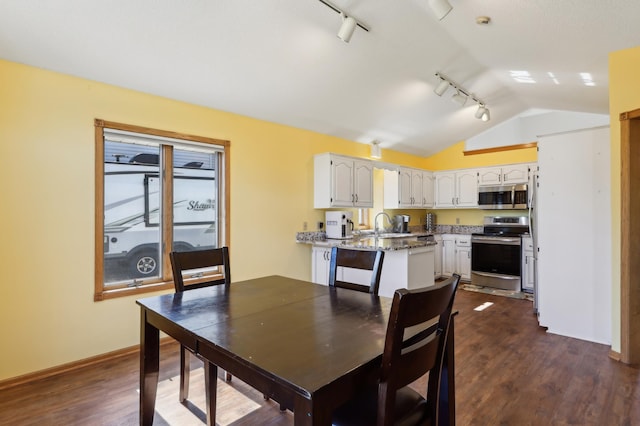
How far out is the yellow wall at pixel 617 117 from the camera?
105 inches

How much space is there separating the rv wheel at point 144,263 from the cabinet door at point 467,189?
196 inches

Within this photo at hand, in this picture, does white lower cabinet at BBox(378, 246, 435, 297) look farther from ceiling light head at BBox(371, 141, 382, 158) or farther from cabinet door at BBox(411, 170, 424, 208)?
cabinet door at BBox(411, 170, 424, 208)

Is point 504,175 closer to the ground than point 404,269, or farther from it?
farther from it

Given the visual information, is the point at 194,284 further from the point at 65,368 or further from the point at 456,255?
the point at 456,255

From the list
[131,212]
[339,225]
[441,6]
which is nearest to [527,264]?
[339,225]

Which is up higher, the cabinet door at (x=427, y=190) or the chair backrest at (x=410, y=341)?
the cabinet door at (x=427, y=190)

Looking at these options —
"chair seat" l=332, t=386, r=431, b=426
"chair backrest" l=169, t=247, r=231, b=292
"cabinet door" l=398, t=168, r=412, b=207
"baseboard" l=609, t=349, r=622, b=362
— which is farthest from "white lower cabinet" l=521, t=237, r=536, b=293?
"chair backrest" l=169, t=247, r=231, b=292

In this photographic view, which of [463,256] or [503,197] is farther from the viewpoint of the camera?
[463,256]

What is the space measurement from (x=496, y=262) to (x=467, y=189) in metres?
1.39

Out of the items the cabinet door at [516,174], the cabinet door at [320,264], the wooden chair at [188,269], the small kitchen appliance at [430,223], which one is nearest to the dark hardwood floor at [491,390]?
the wooden chair at [188,269]

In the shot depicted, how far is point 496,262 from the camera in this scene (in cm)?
520

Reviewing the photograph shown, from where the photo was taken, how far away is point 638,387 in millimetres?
2283

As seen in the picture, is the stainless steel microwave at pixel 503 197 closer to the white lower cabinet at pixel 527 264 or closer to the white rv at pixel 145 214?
the white lower cabinet at pixel 527 264

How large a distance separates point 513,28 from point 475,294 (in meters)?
3.60
